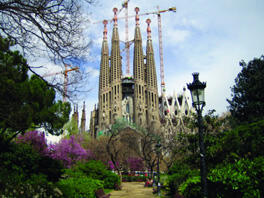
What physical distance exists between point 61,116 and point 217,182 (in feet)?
31.2

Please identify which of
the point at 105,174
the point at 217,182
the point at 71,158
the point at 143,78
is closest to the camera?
the point at 217,182

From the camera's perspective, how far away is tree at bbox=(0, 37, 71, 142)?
6969 mm

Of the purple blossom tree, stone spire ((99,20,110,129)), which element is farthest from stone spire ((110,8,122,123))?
the purple blossom tree

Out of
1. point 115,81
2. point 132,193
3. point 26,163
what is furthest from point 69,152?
point 115,81

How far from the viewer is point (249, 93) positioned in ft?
56.0

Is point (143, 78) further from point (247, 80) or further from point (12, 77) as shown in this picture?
point (12, 77)

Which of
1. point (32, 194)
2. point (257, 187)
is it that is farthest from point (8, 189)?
point (257, 187)

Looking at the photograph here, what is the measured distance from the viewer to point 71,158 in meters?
27.0

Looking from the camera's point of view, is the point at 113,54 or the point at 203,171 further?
the point at 113,54

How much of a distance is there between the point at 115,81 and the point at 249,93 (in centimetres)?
5142

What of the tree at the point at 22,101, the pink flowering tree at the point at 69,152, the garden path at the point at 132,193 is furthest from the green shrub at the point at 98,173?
the pink flowering tree at the point at 69,152

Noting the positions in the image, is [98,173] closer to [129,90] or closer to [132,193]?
[132,193]

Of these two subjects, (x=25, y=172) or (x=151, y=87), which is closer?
(x=25, y=172)

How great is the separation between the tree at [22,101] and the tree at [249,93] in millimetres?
13246
